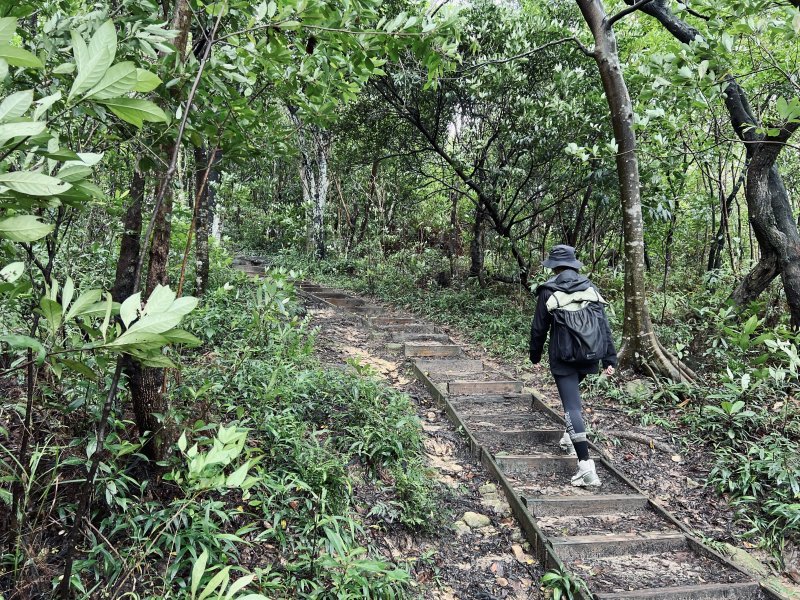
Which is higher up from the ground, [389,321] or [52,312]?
[52,312]

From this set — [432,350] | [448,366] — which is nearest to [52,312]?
[448,366]

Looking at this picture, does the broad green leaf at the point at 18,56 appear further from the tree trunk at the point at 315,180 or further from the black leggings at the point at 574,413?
the tree trunk at the point at 315,180

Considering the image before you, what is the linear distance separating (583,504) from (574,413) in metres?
0.79

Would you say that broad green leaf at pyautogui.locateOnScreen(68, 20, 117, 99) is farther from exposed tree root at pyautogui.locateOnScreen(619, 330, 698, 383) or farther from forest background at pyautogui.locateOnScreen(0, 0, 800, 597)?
exposed tree root at pyautogui.locateOnScreen(619, 330, 698, 383)

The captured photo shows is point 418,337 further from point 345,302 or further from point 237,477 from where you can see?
point 237,477

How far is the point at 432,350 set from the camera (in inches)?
317

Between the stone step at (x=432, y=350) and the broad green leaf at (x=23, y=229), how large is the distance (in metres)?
7.14

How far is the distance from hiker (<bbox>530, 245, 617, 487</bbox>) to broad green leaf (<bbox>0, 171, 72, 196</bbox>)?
4.20m

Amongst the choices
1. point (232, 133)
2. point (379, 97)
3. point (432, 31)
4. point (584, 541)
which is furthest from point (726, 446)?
point (379, 97)

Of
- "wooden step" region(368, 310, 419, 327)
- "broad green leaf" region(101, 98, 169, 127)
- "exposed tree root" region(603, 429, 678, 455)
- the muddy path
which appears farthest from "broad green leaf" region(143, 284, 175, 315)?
"wooden step" region(368, 310, 419, 327)

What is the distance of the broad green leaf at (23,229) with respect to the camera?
917 millimetres

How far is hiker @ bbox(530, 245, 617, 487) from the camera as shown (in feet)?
14.7

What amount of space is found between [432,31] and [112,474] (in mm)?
2920

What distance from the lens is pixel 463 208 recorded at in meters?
14.8
